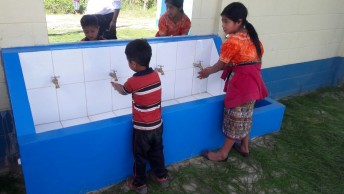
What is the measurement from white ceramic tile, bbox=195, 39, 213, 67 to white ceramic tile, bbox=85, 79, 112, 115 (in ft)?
2.98

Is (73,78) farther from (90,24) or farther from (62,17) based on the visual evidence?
(62,17)

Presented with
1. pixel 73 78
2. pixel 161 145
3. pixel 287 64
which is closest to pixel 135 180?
pixel 161 145

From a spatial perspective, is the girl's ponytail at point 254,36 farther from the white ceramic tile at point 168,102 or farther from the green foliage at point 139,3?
the green foliage at point 139,3

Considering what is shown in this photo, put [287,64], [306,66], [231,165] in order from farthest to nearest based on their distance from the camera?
1. [306,66]
2. [287,64]
3. [231,165]

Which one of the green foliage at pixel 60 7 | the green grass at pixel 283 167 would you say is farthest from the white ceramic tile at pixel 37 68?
the green foliage at pixel 60 7

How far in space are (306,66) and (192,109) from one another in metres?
2.63

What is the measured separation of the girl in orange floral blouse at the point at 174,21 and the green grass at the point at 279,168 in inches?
47.8

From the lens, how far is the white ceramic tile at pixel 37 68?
1.89 m

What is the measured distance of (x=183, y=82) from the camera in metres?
2.67

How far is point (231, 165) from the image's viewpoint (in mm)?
2420

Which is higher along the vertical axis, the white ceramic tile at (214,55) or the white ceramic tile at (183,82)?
the white ceramic tile at (214,55)

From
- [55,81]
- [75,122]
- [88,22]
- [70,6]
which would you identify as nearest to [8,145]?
[75,122]

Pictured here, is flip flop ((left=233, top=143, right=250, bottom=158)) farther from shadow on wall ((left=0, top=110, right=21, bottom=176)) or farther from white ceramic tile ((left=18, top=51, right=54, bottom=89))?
shadow on wall ((left=0, top=110, right=21, bottom=176))

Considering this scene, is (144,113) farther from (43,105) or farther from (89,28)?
(89,28)
